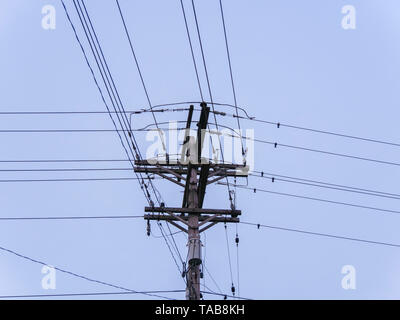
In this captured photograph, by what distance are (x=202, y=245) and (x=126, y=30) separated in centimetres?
613

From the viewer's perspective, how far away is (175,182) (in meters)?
18.3

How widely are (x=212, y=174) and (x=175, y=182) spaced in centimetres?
89

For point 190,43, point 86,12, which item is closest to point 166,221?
point 190,43

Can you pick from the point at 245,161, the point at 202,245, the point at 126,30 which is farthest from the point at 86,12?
the point at 245,161

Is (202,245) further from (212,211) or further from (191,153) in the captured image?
(191,153)

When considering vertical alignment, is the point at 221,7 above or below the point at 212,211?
above

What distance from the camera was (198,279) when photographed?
16.1m

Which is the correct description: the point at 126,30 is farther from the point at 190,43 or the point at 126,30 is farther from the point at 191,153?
the point at 191,153

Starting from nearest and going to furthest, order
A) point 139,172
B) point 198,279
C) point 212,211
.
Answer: point 198,279, point 212,211, point 139,172

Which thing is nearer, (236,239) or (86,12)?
(86,12)

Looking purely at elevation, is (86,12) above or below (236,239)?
above
